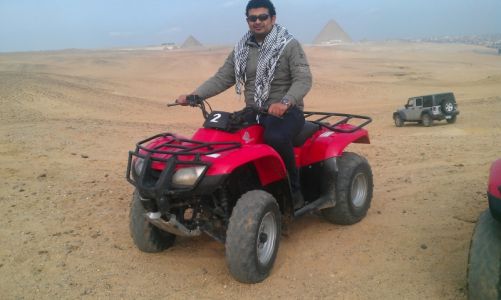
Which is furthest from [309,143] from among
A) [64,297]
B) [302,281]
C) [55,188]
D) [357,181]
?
[55,188]

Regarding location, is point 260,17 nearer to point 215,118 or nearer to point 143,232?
point 215,118

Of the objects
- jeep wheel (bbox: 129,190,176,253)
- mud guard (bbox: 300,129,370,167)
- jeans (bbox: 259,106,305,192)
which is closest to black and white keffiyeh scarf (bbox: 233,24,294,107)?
jeans (bbox: 259,106,305,192)

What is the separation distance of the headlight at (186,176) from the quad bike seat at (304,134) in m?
1.49

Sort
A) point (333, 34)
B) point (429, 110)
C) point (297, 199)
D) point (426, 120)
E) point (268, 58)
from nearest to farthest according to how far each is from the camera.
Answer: point (268, 58), point (297, 199), point (429, 110), point (426, 120), point (333, 34)

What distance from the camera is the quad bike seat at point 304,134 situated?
517 cm

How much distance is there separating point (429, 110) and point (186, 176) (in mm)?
16319

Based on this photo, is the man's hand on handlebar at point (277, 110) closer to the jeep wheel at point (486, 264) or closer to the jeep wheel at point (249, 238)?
the jeep wheel at point (249, 238)

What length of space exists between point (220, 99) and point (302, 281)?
73.4 feet

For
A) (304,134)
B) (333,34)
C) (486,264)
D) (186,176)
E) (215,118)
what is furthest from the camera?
(333,34)

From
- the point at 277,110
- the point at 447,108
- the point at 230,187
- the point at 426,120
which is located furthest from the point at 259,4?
the point at 426,120

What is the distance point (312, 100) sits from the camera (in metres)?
26.8

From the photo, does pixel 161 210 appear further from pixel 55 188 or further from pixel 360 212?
pixel 55 188

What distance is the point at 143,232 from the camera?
4715 millimetres

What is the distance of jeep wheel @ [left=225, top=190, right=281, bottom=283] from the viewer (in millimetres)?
4023
